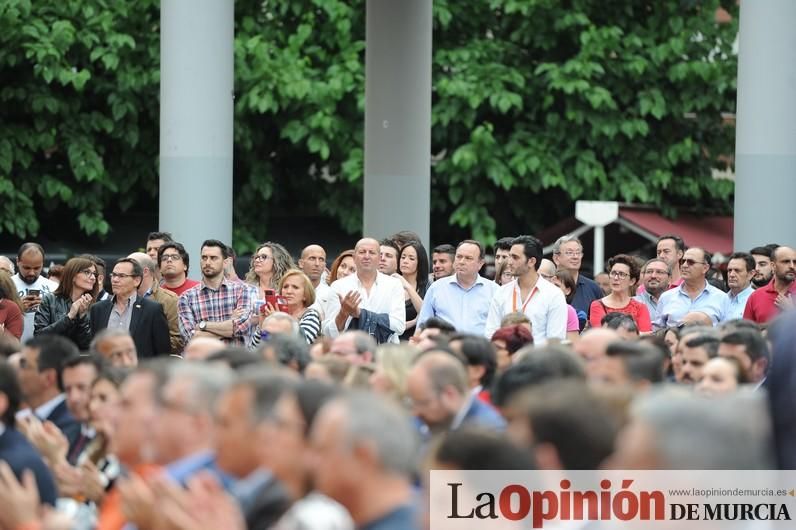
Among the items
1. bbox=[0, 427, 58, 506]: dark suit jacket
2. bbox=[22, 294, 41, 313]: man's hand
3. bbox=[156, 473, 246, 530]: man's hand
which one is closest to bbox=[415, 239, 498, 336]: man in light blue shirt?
bbox=[22, 294, 41, 313]: man's hand

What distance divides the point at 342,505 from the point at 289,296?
6778mm

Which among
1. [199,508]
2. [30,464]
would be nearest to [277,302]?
[30,464]

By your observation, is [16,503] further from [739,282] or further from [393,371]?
[739,282]

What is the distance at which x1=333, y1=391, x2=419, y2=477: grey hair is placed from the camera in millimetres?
4641

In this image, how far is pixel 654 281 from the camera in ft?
42.7

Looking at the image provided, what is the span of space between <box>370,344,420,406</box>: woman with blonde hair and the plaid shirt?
14.8ft

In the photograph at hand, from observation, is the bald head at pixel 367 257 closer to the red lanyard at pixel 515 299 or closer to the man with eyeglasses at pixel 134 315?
the red lanyard at pixel 515 299

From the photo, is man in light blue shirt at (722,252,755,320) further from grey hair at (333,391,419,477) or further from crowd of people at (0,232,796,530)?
grey hair at (333,391,419,477)

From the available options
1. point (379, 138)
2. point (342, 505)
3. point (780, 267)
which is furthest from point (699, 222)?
point (342, 505)

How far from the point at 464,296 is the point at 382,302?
0.67 m

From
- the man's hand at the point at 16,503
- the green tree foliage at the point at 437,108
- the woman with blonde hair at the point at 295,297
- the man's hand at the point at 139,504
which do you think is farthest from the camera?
the green tree foliage at the point at 437,108

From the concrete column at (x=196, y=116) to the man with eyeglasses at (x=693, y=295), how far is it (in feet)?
13.2

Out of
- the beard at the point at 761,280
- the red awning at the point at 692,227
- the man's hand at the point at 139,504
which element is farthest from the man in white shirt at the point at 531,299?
the red awning at the point at 692,227

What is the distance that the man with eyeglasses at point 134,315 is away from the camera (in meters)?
11.7
